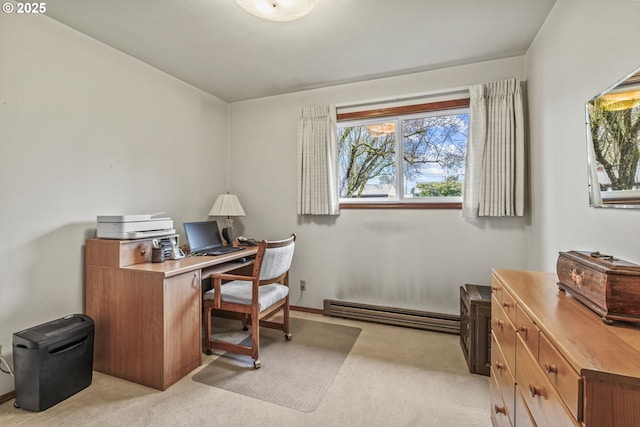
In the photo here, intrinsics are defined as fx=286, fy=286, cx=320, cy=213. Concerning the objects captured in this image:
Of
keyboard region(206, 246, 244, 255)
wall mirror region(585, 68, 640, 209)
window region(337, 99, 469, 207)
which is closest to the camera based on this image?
wall mirror region(585, 68, 640, 209)

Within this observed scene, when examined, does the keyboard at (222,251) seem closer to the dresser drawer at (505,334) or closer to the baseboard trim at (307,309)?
the baseboard trim at (307,309)

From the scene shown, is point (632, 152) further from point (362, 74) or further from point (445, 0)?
point (362, 74)

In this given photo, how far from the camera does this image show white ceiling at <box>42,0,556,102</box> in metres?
1.89

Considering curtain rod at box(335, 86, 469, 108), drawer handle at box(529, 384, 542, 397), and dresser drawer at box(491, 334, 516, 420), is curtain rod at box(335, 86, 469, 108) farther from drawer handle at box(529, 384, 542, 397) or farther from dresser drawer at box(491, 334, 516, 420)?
drawer handle at box(529, 384, 542, 397)

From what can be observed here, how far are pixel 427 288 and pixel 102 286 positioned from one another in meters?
2.75

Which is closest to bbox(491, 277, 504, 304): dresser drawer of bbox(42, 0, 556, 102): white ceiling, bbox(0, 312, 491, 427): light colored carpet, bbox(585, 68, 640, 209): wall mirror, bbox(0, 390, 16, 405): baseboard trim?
bbox(585, 68, 640, 209): wall mirror

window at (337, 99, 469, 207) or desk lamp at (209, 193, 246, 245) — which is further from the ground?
window at (337, 99, 469, 207)

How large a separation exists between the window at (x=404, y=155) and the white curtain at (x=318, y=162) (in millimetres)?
141

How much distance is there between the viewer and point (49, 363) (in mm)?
1676

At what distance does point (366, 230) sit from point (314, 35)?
1.85m

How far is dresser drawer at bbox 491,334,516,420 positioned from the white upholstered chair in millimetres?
1504

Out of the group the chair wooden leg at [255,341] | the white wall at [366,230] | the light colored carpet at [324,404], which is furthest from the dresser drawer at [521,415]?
the white wall at [366,230]

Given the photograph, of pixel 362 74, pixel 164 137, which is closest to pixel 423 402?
pixel 362 74

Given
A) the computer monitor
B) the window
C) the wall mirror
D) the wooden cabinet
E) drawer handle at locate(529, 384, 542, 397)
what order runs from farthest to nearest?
the window, the computer monitor, the wooden cabinet, the wall mirror, drawer handle at locate(529, 384, 542, 397)
